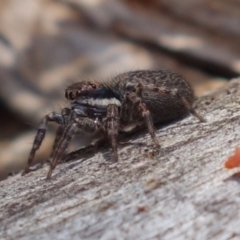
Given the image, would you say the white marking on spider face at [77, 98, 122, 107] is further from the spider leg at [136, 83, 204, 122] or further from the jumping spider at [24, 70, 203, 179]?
the spider leg at [136, 83, 204, 122]

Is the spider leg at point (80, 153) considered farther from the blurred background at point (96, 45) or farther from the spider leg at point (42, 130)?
the blurred background at point (96, 45)

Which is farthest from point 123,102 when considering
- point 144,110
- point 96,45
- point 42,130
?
point 96,45

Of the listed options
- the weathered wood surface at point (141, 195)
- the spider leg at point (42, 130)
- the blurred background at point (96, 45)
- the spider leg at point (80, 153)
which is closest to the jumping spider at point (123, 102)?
the spider leg at point (42, 130)

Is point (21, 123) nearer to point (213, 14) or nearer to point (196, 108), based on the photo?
point (213, 14)

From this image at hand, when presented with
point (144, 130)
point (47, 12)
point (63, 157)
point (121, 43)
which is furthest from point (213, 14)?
point (63, 157)

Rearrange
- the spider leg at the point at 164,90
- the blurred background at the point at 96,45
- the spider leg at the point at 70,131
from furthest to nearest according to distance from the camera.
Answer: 1. the blurred background at the point at 96,45
2. the spider leg at the point at 164,90
3. the spider leg at the point at 70,131

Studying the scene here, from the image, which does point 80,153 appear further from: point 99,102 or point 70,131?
point 99,102

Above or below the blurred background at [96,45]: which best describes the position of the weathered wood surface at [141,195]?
below

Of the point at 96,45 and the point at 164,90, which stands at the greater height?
the point at 96,45
